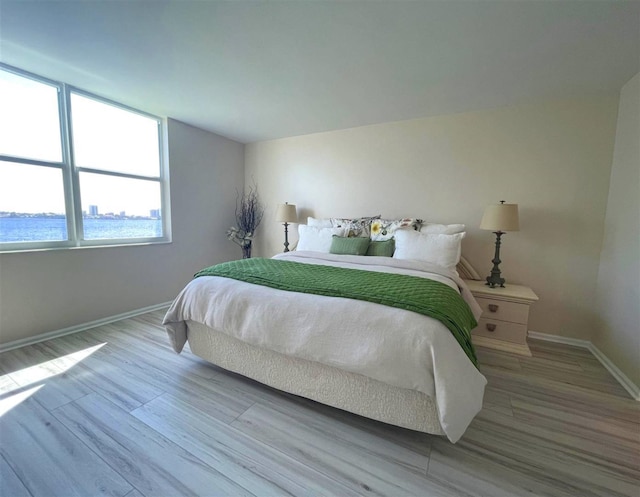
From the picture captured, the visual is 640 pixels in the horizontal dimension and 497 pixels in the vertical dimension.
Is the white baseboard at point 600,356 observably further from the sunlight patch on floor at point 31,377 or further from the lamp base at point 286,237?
the sunlight patch on floor at point 31,377

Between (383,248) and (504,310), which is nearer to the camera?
(504,310)

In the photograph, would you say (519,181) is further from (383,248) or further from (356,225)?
(356,225)

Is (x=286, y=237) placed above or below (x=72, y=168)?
below

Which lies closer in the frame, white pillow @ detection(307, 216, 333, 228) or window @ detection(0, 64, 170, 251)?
window @ detection(0, 64, 170, 251)

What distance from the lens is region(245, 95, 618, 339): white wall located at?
2406mm

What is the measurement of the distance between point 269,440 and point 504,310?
7.30 ft

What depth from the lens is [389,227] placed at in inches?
114

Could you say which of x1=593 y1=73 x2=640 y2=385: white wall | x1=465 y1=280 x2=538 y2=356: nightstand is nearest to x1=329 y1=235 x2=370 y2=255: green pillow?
x1=465 y1=280 x2=538 y2=356: nightstand

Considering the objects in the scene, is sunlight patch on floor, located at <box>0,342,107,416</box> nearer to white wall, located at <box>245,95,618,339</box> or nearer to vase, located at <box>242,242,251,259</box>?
vase, located at <box>242,242,251,259</box>

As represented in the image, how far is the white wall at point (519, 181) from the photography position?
241 cm

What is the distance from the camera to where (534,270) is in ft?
8.61

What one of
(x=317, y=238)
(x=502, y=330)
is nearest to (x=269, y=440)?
(x=317, y=238)

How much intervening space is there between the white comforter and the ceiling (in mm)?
1668

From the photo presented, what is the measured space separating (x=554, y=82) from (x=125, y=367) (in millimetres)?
4079
